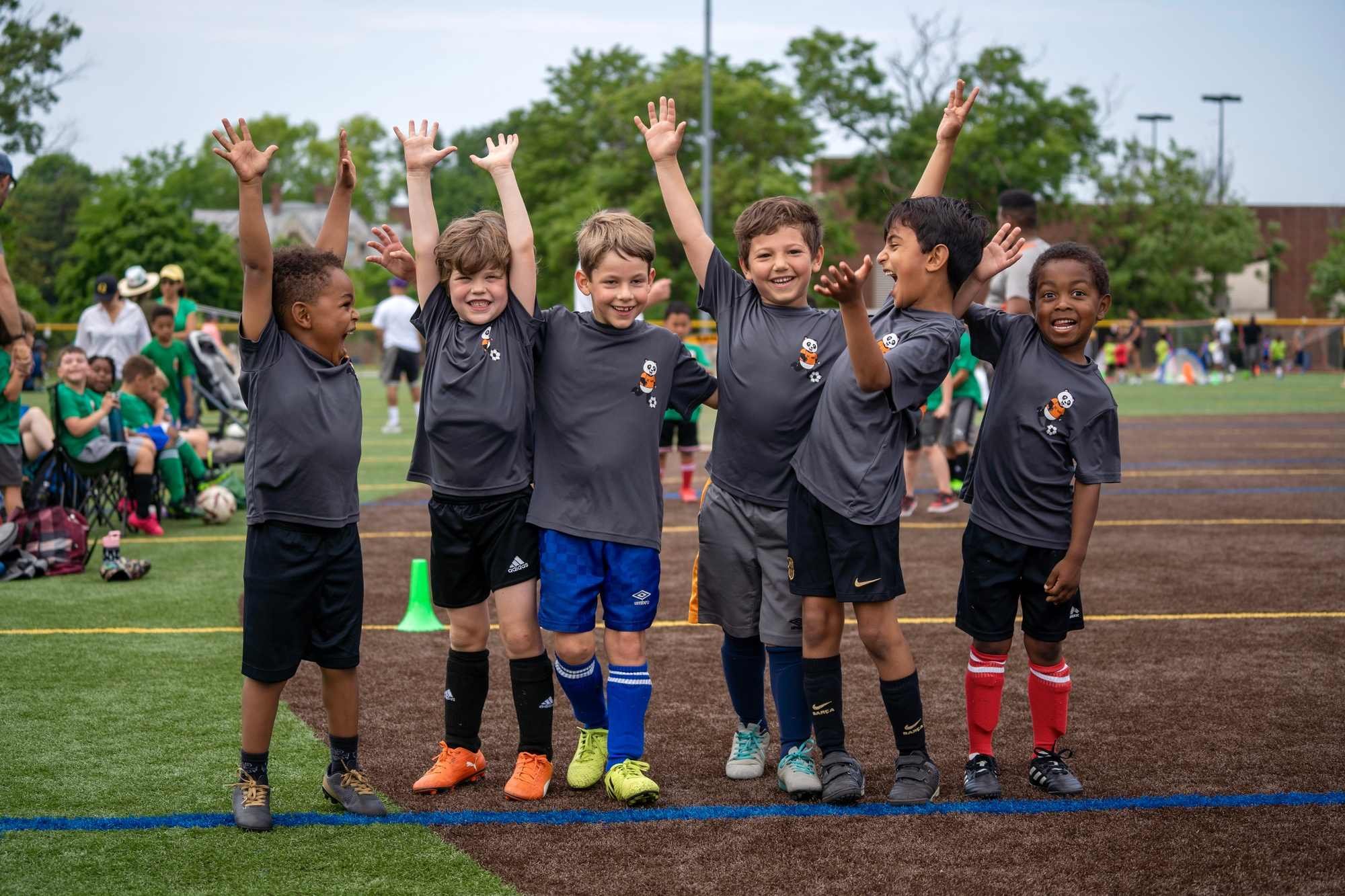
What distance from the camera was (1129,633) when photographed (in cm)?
703

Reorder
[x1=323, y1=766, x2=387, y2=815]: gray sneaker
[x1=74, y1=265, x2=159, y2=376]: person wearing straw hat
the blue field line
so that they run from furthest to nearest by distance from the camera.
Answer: [x1=74, y1=265, x2=159, y2=376]: person wearing straw hat
[x1=323, y1=766, x2=387, y2=815]: gray sneaker
the blue field line

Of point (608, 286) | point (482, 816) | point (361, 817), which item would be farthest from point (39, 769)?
point (608, 286)

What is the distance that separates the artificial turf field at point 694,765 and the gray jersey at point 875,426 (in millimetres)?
1033

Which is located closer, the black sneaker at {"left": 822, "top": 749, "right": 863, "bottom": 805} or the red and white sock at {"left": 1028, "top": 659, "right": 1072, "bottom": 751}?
the black sneaker at {"left": 822, "top": 749, "right": 863, "bottom": 805}

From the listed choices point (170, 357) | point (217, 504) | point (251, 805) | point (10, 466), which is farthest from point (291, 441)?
point (170, 357)

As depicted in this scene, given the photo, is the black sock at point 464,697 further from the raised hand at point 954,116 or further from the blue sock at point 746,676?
the raised hand at point 954,116

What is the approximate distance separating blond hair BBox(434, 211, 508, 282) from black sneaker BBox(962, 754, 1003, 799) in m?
2.34

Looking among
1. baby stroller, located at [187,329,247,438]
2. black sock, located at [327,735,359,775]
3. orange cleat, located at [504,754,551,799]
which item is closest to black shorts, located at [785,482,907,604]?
orange cleat, located at [504,754,551,799]

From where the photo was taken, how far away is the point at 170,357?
1269 cm

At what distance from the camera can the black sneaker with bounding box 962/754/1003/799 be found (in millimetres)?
4508

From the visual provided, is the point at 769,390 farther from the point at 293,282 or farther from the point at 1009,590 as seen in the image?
the point at 293,282

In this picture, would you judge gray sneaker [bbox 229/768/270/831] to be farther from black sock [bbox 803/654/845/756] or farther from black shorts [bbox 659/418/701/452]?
black shorts [bbox 659/418/701/452]

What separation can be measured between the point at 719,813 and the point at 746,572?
87cm

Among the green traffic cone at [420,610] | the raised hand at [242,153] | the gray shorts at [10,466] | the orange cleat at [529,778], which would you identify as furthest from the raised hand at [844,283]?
Answer: the gray shorts at [10,466]
